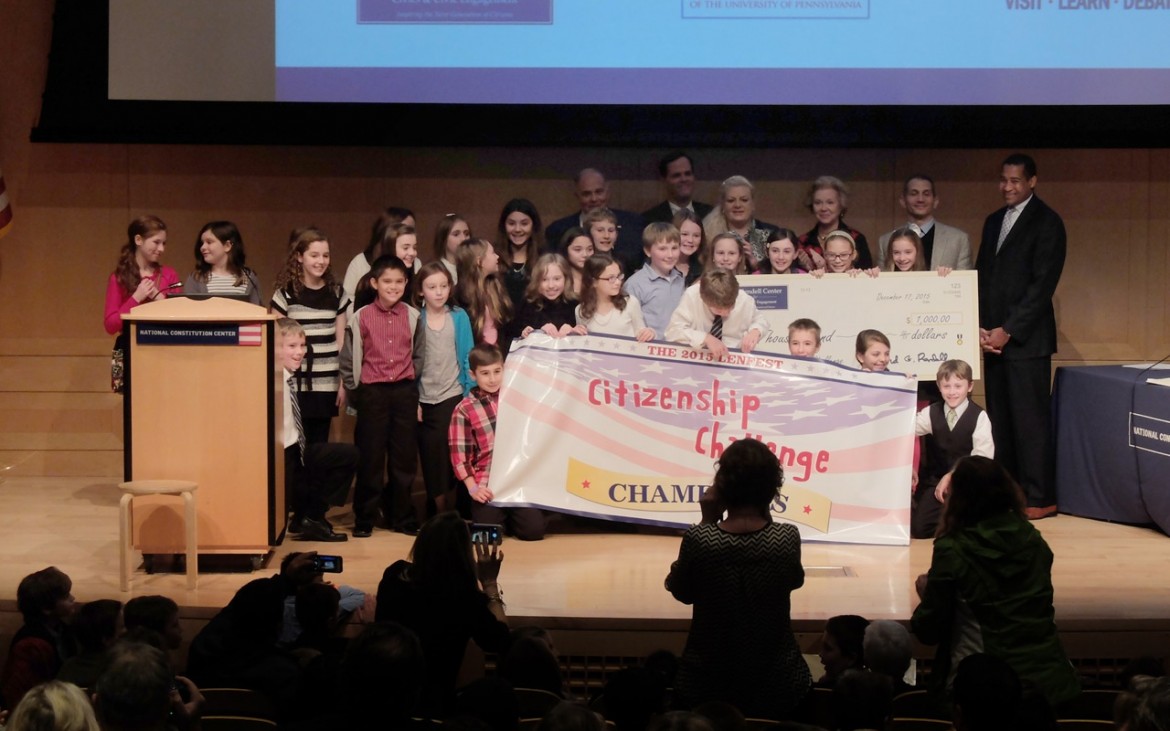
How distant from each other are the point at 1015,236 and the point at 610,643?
3.85 m

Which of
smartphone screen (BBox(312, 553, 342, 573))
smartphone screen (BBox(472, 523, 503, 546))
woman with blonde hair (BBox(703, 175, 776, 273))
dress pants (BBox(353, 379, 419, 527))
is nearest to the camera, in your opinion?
smartphone screen (BBox(312, 553, 342, 573))

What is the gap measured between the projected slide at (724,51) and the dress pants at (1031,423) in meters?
1.57

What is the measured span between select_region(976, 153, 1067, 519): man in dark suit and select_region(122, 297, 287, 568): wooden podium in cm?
405

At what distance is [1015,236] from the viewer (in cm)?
761

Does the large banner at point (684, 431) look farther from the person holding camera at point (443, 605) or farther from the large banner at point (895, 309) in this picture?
the person holding camera at point (443, 605)

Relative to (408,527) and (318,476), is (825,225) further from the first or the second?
(318,476)

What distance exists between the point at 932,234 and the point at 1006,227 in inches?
15.9

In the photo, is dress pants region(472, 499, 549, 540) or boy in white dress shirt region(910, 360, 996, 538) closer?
dress pants region(472, 499, 549, 540)

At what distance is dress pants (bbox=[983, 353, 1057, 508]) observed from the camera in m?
7.50

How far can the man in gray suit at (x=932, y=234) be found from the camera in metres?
7.67

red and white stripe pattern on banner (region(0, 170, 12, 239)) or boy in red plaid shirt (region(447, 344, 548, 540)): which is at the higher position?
red and white stripe pattern on banner (region(0, 170, 12, 239))

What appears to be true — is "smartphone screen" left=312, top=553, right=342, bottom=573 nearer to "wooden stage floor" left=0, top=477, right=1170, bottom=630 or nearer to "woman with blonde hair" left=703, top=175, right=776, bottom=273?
"wooden stage floor" left=0, top=477, right=1170, bottom=630

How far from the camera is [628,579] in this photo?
5852 millimetres

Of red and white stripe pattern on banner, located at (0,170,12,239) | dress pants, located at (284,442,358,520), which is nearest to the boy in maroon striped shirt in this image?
dress pants, located at (284,442,358,520)
